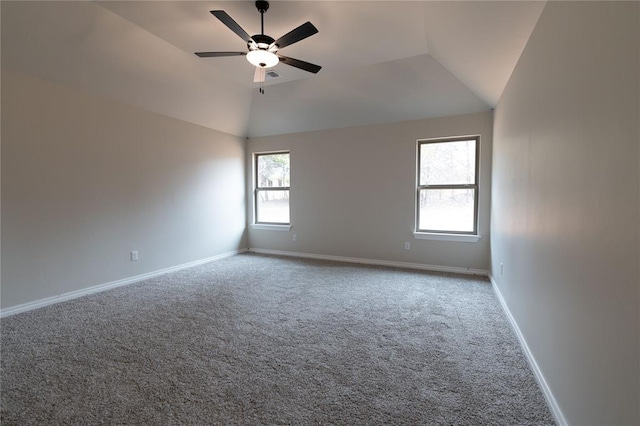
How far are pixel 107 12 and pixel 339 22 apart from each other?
2.23m

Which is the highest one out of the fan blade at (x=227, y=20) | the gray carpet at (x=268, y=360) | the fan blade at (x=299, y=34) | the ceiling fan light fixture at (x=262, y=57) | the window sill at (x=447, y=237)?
the fan blade at (x=227, y=20)

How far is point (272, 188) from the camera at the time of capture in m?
5.71

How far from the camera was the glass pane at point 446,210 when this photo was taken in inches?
168

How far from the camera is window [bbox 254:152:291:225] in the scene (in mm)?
5625

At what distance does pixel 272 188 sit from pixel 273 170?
14.6 inches

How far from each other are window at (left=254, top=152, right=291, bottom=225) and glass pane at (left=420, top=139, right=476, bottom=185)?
99.9 inches

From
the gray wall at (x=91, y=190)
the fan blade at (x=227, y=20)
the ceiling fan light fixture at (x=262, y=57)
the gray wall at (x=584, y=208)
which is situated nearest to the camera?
the gray wall at (x=584, y=208)

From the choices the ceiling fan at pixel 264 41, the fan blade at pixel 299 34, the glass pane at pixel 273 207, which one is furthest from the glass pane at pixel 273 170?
the fan blade at pixel 299 34

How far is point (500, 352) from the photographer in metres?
2.09

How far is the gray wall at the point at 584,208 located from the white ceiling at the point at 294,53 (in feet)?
2.30

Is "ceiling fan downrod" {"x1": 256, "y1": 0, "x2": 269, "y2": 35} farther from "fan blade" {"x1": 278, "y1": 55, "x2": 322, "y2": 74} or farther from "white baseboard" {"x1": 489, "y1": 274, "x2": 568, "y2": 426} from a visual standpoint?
"white baseboard" {"x1": 489, "y1": 274, "x2": 568, "y2": 426}

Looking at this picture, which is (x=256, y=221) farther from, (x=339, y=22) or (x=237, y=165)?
(x=339, y=22)

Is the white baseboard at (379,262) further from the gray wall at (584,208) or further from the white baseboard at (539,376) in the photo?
the gray wall at (584,208)

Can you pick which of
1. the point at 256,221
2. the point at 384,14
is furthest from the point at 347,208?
the point at 384,14
